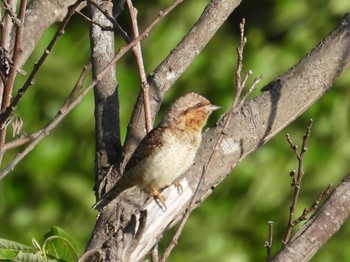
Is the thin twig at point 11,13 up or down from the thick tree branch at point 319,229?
up

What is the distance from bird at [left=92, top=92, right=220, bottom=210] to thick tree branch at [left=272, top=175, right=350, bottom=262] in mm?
570

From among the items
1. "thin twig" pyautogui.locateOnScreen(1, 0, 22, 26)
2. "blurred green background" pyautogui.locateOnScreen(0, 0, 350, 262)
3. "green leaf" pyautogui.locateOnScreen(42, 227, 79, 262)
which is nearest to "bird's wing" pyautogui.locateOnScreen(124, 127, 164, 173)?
"green leaf" pyautogui.locateOnScreen(42, 227, 79, 262)

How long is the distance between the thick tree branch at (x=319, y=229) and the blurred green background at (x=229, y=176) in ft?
7.11

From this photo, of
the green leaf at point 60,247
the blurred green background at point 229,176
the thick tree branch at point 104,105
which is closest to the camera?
the green leaf at point 60,247

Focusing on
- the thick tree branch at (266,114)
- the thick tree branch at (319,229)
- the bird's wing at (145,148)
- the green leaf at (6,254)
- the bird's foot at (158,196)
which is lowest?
the thick tree branch at (319,229)

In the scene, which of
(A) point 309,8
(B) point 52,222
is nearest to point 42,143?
(B) point 52,222

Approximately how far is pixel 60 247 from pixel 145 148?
789 millimetres

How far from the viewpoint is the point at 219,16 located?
3.79m

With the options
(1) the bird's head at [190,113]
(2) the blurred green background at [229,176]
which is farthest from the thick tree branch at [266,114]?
(2) the blurred green background at [229,176]

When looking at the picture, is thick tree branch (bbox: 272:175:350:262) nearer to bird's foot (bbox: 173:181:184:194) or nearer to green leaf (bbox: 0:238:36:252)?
bird's foot (bbox: 173:181:184:194)

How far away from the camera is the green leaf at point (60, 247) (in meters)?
2.99

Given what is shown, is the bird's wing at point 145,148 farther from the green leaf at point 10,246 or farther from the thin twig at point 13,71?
the thin twig at point 13,71

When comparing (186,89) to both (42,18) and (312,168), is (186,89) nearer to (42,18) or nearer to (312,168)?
(312,168)

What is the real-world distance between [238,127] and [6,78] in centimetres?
105
